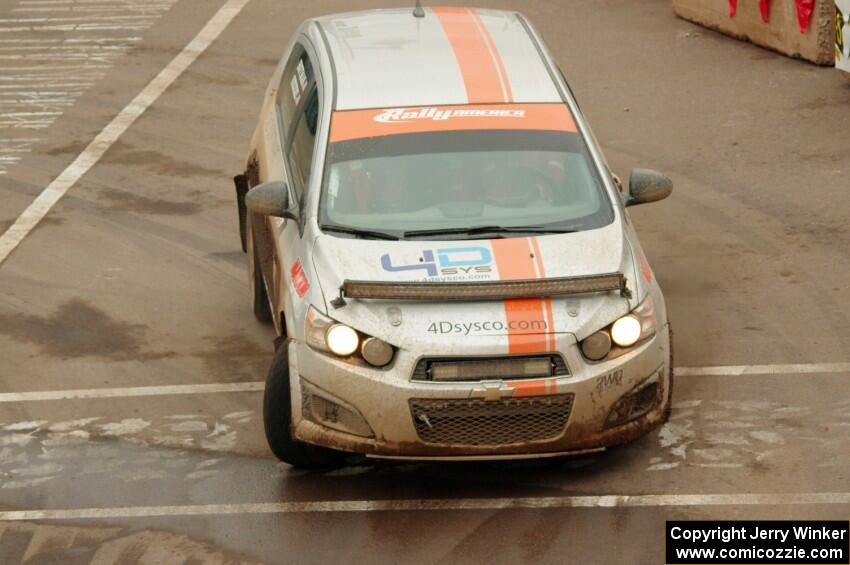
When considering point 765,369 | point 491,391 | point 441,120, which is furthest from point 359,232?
point 765,369

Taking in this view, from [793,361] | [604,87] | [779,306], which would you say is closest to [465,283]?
[793,361]

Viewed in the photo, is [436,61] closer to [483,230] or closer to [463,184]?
[463,184]

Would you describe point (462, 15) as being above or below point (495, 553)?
above

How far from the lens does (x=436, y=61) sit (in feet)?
32.6

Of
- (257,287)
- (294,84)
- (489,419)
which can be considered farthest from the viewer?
(257,287)

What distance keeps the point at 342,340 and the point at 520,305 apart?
889 millimetres

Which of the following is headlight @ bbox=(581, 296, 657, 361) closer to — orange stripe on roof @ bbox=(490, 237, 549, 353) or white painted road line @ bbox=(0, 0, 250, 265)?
orange stripe on roof @ bbox=(490, 237, 549, 353)

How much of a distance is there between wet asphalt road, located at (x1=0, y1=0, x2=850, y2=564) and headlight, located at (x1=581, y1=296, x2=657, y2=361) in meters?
0.78

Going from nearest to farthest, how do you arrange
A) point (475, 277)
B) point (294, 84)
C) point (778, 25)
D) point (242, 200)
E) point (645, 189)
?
1. point (475, 277)
2. point (645, 189)
3. point (294, 84)
4. point (242, 200)
5. point (778, 25)

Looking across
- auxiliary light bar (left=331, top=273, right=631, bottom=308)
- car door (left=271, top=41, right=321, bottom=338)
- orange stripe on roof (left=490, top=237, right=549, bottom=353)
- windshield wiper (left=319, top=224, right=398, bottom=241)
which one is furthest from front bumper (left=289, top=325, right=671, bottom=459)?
windshield wiper (left=319, top=224, right=398, bottom=241)

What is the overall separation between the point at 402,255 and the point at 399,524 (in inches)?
54.2

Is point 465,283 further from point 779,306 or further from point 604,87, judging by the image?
point 604,87

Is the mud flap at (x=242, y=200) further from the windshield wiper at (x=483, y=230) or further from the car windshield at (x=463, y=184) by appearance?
the windshield wiper at (x=483, y=230)

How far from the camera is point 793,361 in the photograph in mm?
10164
